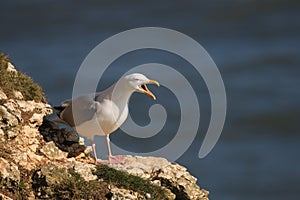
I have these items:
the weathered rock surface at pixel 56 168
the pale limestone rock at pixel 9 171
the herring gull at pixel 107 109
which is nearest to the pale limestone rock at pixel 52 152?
the weathered rock surface at pixel 56 168

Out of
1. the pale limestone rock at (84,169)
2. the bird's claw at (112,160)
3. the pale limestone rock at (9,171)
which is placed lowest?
the pale limestone rock at (9,171)

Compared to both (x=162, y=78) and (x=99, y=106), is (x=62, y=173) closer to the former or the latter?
(x=99, y=106)

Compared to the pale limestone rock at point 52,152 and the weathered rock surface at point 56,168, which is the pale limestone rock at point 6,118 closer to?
the weathered rock surface at point 56,168

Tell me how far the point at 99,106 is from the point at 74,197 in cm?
214

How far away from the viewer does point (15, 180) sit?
9.86 m

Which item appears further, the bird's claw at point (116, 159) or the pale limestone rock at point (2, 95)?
the bird's claw at point (116, 159)

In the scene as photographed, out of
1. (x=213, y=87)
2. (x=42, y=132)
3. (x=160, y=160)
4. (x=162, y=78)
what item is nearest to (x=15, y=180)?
(x=42, y=132)

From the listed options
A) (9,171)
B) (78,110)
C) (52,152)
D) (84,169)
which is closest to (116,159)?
(78,110)

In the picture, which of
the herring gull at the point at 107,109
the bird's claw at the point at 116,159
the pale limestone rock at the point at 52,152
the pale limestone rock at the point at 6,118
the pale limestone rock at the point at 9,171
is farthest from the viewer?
the herring gull at the point at 107,109

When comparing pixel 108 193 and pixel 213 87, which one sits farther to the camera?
pixel 213 87

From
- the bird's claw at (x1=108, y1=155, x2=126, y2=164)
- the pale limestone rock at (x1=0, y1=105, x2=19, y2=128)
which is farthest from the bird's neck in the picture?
the pale limestone rock at (x1=0, y1=105, x2=19, y2=128)

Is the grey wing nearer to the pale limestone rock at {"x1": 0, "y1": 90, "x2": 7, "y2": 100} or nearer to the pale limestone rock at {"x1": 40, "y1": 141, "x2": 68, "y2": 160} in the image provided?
the pale limestone rock at {"x1": 40, "y1": 141, "x2": 68, "y2": 160}

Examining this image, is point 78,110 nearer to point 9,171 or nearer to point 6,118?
point 6,118

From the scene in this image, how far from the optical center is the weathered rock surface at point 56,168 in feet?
32.8
